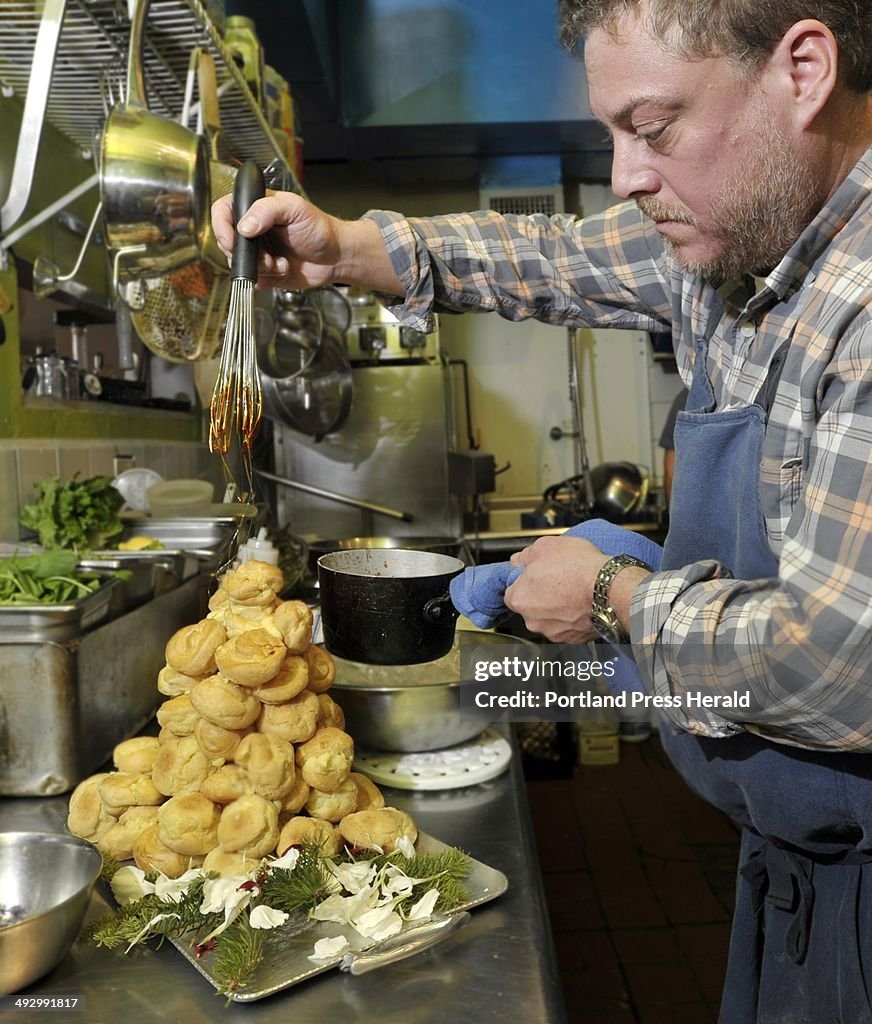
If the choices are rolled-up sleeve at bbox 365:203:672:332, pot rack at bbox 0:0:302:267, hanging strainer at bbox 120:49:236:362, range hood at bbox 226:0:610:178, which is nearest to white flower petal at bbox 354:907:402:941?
rolled-up sleeve at bbox 365:203:672:332

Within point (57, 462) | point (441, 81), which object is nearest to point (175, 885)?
point (57, 462)

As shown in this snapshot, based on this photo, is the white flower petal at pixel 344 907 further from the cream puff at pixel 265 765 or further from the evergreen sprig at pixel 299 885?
the cream puff at pixel 265 765

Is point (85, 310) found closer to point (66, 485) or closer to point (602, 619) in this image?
point (66, 485)

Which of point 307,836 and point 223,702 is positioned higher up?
point 223,702

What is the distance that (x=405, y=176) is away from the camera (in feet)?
3.42

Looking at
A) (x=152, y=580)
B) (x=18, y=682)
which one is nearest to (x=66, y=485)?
(x=152, y=580)

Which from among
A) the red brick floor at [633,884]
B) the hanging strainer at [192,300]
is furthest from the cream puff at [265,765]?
the hanging strainer at [192,300]

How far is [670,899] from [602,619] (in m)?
1.85

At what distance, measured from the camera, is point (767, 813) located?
858mm

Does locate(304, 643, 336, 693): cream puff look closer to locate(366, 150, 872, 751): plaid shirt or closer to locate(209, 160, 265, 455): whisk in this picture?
locate(209, 160, 265, 455): whisk

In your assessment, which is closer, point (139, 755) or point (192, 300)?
point (139, 755)

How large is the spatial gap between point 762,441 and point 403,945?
51cm

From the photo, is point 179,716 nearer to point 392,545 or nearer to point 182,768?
point 182,768

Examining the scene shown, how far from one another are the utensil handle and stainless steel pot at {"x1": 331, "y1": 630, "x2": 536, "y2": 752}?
233 mm
